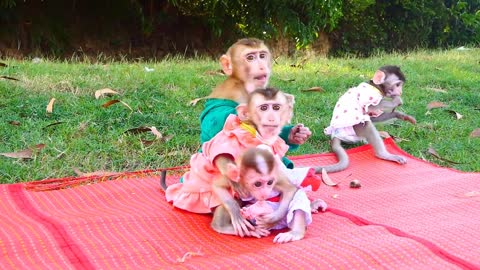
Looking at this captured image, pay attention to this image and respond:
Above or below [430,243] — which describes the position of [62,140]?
below

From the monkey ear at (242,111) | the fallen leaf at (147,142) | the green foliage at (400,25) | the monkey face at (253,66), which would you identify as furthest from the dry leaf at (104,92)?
the green foliage at (400,25)

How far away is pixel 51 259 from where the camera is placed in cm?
325

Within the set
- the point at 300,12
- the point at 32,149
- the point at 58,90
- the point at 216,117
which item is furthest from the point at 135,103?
the point at 300,12

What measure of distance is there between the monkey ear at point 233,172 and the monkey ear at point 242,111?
34cm

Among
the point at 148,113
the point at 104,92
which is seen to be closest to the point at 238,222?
the point at 148,113

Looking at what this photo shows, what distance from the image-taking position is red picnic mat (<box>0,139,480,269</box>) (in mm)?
3131

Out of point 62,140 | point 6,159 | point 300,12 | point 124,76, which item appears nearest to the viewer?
point 6,159

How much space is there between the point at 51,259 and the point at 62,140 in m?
2.15

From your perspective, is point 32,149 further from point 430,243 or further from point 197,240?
point 430,243

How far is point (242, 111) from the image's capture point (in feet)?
12.2

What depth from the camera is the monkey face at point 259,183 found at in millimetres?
3369

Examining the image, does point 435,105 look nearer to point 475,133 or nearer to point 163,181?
point 475,133

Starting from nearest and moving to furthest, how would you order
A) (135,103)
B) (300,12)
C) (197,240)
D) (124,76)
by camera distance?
1. (197,240)
2. (135,103)
3. (124,76)
4. (300,12)

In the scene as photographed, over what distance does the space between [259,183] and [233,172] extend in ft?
0.43
